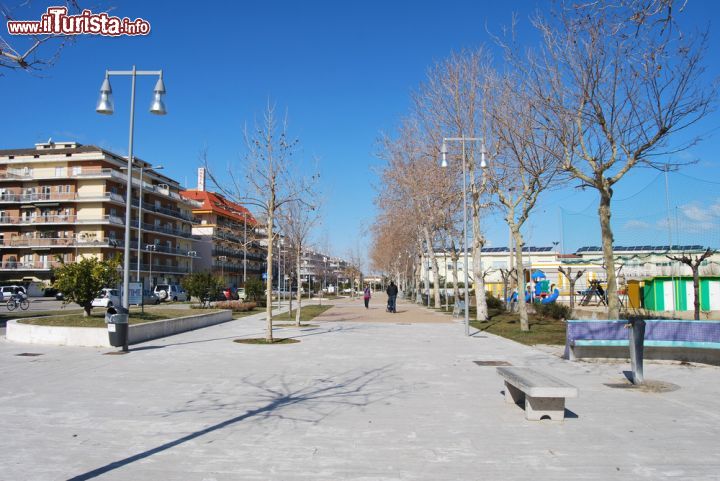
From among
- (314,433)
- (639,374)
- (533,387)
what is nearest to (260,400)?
(314,433)

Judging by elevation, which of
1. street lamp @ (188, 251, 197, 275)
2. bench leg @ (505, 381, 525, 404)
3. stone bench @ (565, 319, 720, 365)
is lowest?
bench leg @ (505, 381, 525, 404)

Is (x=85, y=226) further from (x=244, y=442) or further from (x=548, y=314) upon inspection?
(x=244, y=442)

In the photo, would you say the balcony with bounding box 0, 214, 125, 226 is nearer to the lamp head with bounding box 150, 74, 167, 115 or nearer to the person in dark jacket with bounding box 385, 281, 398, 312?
the person in dark jacket with bounding box 385, 281, 398, 312

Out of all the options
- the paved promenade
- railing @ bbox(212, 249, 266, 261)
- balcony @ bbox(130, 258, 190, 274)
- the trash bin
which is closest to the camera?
the paved promenade

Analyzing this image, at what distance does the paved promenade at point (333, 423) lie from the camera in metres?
5.55

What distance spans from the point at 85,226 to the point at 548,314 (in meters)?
53.8

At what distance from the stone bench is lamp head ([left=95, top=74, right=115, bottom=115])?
12.2m

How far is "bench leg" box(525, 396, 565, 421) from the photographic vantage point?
24.6 feet

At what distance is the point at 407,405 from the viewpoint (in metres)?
8.52

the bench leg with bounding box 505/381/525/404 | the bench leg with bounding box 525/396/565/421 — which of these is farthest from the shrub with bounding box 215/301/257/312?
the bench leg with bounding box 525/396/565/421

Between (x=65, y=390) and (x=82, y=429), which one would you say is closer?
(x=82, y=429)

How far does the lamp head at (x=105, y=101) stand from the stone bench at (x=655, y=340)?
40.1 feet

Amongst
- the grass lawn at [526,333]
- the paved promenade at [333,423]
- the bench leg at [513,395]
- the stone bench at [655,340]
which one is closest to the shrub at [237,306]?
the grass lawn at [526,333]

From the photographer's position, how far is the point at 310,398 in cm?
891
